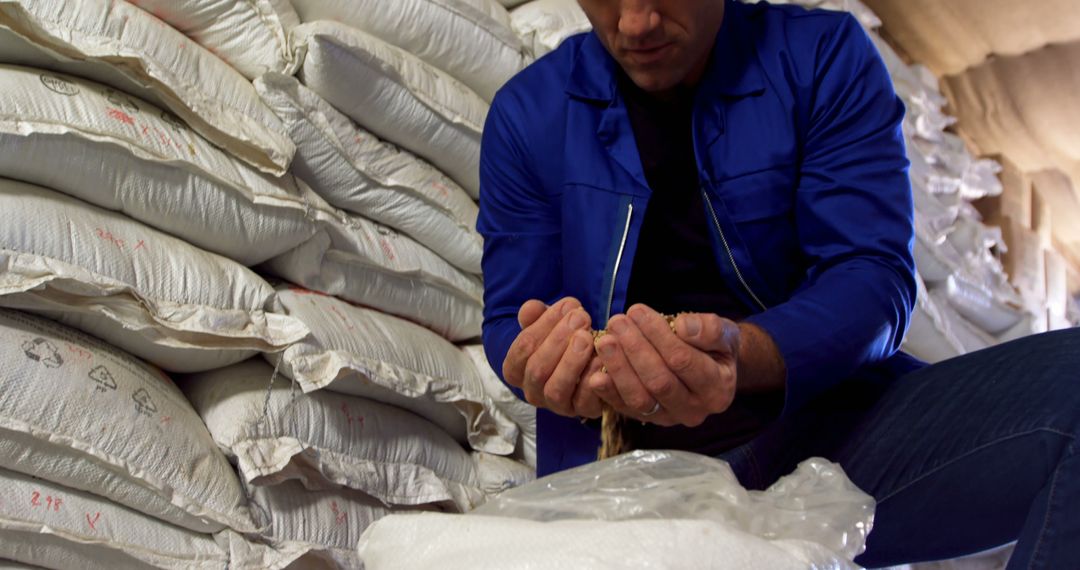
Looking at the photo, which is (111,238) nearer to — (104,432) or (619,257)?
(104,432)

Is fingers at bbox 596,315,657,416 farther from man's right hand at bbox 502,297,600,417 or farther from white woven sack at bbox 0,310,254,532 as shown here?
white woven sack at bbox 0,310,254,532

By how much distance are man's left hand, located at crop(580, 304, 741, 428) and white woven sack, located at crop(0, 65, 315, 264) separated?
0.57 meters

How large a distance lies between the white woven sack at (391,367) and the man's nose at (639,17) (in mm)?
492

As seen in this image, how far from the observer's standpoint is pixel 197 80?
112cm

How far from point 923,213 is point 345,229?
1217mm

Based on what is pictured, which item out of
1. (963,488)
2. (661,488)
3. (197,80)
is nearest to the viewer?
(661,488)

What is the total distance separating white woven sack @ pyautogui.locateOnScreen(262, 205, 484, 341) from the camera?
1.22 m

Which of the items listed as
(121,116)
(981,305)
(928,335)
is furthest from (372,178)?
(981,305)

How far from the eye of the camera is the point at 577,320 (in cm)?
70

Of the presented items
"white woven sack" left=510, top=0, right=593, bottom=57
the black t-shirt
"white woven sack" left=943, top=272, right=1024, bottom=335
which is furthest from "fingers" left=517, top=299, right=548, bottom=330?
"white woven sack" left=943, top=272, right=1024, bottom=335

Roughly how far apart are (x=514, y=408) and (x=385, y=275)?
24 cm

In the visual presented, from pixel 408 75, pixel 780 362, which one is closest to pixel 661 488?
pixel 780 362

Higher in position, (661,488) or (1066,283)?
(661,488)

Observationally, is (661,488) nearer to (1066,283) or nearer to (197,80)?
(197,80)
